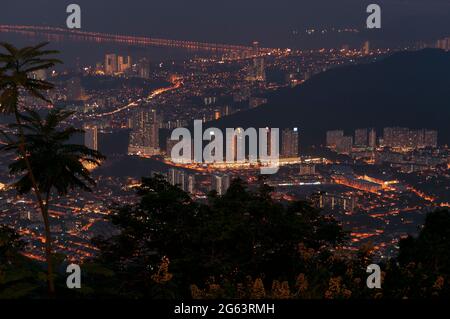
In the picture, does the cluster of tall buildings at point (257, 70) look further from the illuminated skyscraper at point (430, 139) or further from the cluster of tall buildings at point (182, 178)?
the cluster of tall buildings at point (182, 178)

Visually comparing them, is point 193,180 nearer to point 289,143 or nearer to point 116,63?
point 289,143

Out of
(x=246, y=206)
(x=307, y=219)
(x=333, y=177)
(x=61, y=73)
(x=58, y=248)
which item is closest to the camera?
(x=246, y=206)

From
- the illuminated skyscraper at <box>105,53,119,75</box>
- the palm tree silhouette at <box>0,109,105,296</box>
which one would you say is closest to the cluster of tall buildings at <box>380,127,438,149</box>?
the illuminated skyscraper at <box>105,53,119,75</box>

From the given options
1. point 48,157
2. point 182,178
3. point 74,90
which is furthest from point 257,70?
point 48,157

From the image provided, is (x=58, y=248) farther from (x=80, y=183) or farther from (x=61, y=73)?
(x=61, y=73)

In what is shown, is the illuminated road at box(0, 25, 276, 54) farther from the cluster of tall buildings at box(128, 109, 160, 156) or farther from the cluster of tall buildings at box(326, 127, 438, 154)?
the cluster of tall buildings at box(326, 127, 438, 154)

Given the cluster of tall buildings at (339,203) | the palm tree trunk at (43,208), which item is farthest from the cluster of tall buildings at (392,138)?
the palm tree trunk at (43,208)
